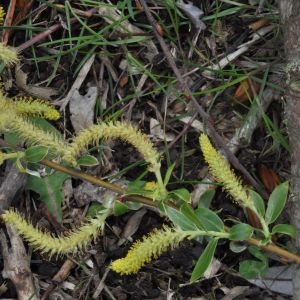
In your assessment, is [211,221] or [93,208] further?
[93,208]

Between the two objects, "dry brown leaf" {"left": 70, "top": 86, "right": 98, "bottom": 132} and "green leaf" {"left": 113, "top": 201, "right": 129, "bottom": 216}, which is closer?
"green leaf" {"left": 113, "top": 201, "right": 129, "bottom": 216}

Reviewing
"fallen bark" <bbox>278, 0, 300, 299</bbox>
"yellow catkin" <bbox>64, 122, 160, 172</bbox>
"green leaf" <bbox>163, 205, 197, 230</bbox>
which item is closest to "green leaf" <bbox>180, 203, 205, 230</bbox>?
"green leaf" <bbox>163, 205, 197, 230</bbox>

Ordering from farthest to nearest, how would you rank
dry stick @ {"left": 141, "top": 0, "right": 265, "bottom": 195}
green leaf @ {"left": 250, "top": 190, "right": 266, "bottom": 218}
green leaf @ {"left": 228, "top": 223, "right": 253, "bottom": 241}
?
dry stick @ {"left": 141, "top": 0, "right": 265, "bottom": 195}, green leaf @ {"left": 250, "top": 190, "right": 266, "bottom": 218}, green leaf @ {"left": 228, "top": 223, "right": 253, "bottom": 241}

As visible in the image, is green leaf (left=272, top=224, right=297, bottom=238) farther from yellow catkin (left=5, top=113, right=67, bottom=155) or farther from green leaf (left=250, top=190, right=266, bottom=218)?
yellow catkin (left=5, top=113, right=67, bottom=155)

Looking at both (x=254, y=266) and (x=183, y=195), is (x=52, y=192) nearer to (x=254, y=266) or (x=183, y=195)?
(x=183, y=195)

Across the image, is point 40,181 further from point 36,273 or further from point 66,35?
point 66,35

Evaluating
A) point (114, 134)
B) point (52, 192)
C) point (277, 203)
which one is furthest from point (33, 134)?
point (277, 203)
